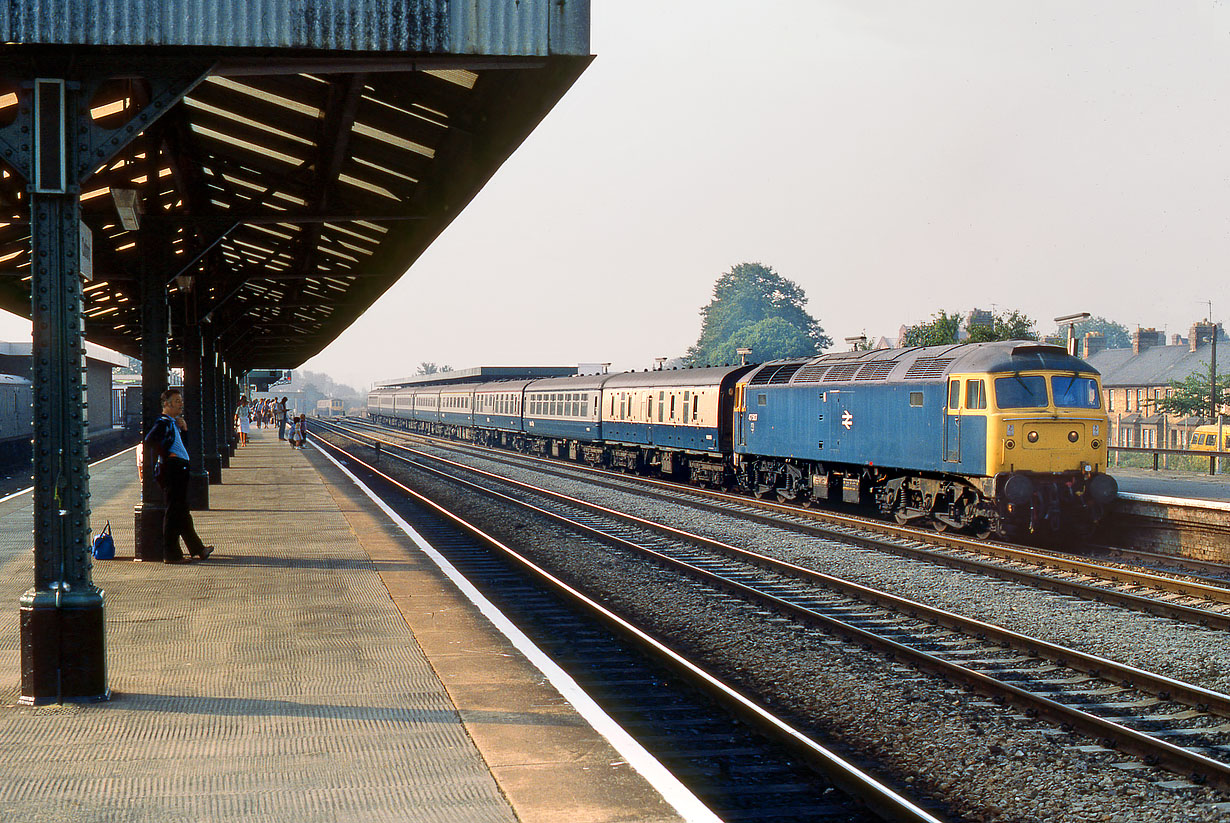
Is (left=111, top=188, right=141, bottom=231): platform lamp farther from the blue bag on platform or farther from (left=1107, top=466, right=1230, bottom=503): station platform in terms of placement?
(left=1107, top=466, right=1230, bottom=503): station platform

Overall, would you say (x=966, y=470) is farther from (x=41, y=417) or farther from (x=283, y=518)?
(x=41, y=417)

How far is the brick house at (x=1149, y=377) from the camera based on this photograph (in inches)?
2422

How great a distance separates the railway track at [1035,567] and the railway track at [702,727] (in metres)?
5.06

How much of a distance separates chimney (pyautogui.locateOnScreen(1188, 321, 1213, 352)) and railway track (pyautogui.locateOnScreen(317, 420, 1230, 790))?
202ft

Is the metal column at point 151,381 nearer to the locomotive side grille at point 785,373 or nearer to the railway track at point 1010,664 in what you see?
the railway track at point 1010,664

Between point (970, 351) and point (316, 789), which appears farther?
point (970, 351)

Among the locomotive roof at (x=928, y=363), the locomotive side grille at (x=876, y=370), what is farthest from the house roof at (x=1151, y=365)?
the locomotive side grille at (x=876, y=370)

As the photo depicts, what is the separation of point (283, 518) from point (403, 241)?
572cm

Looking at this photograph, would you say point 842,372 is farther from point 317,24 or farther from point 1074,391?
point 317,24

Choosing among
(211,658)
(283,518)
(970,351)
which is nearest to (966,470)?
(970,351)

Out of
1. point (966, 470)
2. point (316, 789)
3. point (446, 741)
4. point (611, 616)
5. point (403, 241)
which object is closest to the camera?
point (316, 789)

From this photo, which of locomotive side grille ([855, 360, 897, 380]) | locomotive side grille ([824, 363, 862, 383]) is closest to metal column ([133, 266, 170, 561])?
locomotive side grille ([855, 360, 897, 380])

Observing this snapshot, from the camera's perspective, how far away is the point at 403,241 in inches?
519

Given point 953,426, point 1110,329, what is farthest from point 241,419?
point 1110,329
